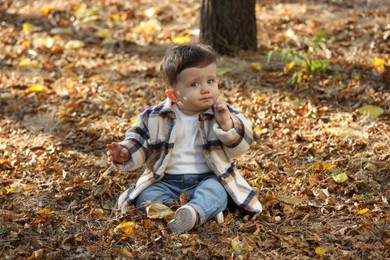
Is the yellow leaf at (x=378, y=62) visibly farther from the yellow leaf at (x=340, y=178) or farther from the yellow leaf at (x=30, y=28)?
the yellow leaf at (x=30, y=28)

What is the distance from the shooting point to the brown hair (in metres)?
3.84

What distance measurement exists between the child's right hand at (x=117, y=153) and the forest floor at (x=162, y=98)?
356mm

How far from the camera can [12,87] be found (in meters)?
6.57

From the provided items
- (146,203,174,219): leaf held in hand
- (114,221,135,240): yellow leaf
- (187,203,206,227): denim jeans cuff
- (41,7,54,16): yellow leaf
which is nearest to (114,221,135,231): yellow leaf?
(114,221,135,240): yellow leaf

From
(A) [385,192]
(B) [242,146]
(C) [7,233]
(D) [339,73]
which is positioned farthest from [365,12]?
(C) [7,233]

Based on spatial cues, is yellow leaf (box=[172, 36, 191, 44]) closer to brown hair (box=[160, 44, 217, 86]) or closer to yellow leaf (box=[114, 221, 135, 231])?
brown hair (box=[160, 44, 217, 86])

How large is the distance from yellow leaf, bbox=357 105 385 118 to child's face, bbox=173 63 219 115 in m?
2.08

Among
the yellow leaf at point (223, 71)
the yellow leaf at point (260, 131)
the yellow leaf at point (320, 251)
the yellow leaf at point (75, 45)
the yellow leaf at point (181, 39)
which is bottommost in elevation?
the yellow leaf at point (260, 131)

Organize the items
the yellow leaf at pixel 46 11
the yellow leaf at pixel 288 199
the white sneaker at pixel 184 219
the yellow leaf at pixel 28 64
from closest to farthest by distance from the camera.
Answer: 1. the white sneaker at pixel 184 219
2. the yellow leaf at pixel 288 199
3. the yellow leaf at pixel 28 64
4. the yellow leaf at pixel 46 11

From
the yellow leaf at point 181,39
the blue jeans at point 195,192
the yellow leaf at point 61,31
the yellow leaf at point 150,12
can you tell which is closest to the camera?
the blue jeans at point 195,192

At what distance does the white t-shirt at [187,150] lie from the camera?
401 cm

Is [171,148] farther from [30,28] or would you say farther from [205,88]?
[30,28]

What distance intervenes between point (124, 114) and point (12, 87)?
1519 mm

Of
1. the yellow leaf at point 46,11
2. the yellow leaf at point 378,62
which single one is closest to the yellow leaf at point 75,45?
the yellow leaf at point 46,11
